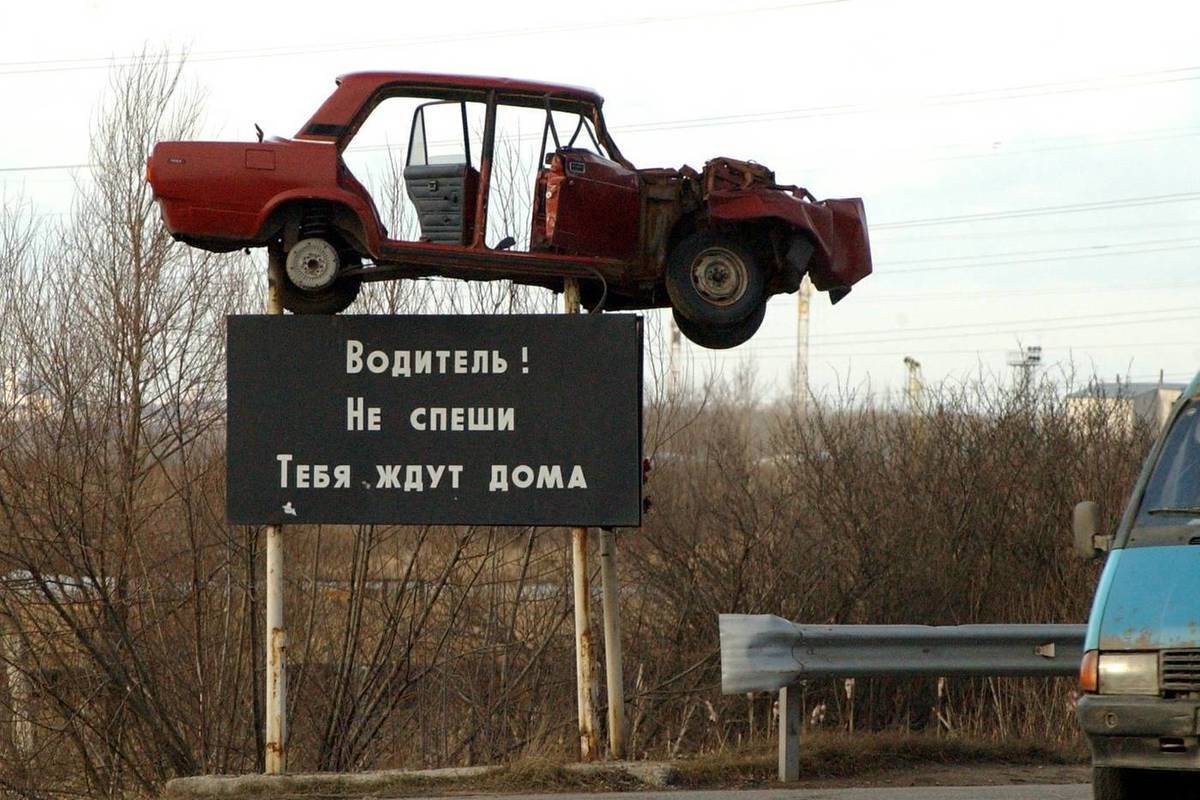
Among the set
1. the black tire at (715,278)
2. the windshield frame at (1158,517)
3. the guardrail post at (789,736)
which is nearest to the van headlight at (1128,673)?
the windshield frame at (1158,517)

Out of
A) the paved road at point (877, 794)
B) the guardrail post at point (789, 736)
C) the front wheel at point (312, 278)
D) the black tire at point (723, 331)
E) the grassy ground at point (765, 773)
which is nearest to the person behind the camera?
the paved road at point (877, 794)

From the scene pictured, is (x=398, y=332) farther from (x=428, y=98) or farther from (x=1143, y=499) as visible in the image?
(x=1143, y=499)

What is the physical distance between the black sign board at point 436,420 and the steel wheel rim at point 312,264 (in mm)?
264

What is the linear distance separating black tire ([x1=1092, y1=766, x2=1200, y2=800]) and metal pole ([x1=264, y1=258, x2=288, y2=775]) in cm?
517

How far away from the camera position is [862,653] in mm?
8516

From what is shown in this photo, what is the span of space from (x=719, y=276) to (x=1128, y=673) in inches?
179

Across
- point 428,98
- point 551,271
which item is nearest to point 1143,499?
point 551,271

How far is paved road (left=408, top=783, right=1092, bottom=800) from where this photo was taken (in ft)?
25.7

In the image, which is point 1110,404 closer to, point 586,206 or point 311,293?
point 586,206

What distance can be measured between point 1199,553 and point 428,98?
19.9 ft

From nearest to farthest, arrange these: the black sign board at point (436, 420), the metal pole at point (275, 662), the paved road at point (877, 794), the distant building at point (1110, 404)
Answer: the paved road at point (877, 794)
the metal pole at point (275, 662)
the black sign board at point (436, 420)
the distant building at point (1110, 404)

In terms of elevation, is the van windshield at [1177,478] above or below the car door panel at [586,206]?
below

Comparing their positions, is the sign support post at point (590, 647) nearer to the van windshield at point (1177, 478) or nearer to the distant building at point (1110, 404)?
the van windshield at point (1177, 478)

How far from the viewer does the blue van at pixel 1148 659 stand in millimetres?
5523
